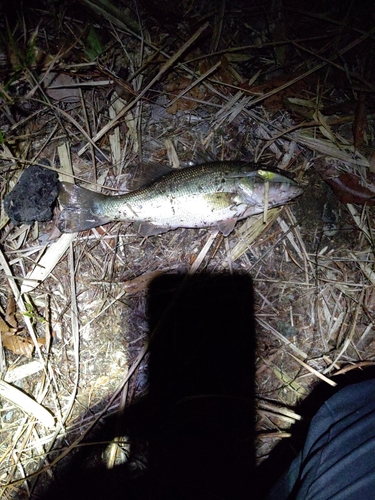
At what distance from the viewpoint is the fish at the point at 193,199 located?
289cm

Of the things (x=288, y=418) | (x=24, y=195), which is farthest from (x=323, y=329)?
(x=24, y=195)

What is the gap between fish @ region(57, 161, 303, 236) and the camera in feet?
9.48

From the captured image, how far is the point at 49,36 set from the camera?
3137 millimetres

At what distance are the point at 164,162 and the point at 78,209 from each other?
2.92 ft

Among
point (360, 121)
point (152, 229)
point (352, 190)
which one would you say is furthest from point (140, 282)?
point (360, 121)

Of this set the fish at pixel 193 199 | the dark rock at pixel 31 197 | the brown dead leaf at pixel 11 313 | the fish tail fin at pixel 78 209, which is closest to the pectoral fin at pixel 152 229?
the fish at pixel 193 199

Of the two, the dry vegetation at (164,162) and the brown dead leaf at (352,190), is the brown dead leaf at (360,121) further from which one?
the brown dead leaf at (352,190)

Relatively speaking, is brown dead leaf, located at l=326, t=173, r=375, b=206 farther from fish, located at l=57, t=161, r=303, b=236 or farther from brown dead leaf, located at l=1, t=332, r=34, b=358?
brown dead leaf, located at l=1, t=332, r=34, b=358

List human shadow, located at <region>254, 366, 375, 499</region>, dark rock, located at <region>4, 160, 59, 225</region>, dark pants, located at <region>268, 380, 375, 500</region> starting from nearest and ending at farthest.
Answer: dark pants, located at <region>268, 380, 375, 500</region> < human shadow, located at <region>254, 366, 375, 499</region> < dark rock, located at <region>4, 160, 59, 225</region>

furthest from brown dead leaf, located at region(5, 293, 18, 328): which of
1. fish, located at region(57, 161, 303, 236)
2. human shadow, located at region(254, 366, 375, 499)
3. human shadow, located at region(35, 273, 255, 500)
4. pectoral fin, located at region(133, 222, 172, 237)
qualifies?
human shadow, located at region(254, 366, 375, 499)

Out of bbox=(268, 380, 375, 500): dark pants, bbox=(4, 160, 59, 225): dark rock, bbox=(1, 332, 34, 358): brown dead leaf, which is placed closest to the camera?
bbox=(268, 380, 375, 500): dark pants

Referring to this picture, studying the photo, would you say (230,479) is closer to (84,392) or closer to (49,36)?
(84,392)

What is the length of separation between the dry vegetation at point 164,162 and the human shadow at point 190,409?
0.12 metres

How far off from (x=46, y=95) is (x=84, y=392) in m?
2.71
